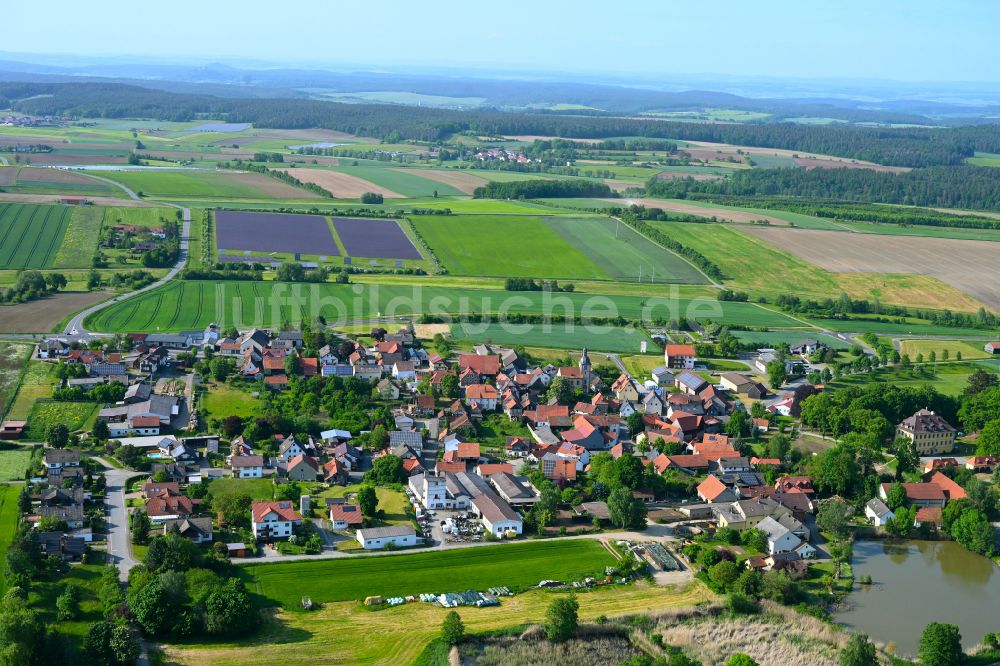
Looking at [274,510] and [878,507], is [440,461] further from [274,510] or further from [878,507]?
[878,507]

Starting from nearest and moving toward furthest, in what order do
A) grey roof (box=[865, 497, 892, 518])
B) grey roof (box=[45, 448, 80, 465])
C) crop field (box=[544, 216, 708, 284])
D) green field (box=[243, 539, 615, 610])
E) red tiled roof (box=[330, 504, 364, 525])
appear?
1. green field (box=[243, 539, 615, 610])
2. red tiled roof (box=[330, 504, 364, 525])
3. grey roof (box=[865, 497, 892, 518])
4. grey roof (box=[45, 448, 80, 465])
5. crop field (box=[544, 216, 708, 284])

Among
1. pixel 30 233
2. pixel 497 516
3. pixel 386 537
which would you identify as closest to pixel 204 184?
Result: pixel 30 233

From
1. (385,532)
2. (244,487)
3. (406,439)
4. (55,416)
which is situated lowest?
(244,487)

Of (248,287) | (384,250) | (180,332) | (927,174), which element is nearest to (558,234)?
(384,250)

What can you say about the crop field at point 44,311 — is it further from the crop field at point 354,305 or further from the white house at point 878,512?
the white house at point 878,512

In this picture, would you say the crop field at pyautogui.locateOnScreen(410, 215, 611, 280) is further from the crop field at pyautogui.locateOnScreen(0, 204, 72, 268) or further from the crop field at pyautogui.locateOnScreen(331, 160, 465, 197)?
the crop field at pyautogui.locateOnScreen(0, 204, 72, 268)

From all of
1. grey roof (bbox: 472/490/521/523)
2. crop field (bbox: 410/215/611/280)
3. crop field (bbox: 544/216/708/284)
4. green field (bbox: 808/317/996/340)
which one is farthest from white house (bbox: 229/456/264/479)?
crop field (bbox: 544/216/708/284)

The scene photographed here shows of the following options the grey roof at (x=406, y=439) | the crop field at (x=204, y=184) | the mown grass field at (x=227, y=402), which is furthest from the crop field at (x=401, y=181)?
the grey roof at (x=406, y=439)
